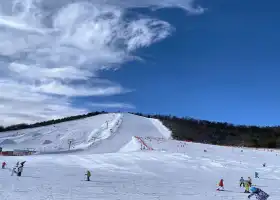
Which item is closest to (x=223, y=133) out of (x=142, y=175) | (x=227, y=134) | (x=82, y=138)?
(x=227, y=134)

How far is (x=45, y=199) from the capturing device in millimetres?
17500

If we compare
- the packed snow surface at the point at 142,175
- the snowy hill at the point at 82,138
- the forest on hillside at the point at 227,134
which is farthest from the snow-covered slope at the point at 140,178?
the forest on hillside at the point at 227,134

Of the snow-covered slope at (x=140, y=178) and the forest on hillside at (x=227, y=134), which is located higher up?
the forest on hillside at (x=227, y=134)

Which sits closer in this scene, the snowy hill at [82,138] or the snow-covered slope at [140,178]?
the snow-covered slope at [140,178]

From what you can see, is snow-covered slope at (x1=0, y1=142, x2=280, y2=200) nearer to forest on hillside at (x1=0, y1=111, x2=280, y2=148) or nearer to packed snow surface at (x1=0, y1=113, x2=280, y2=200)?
packed snow surface at (x1=0, y1=113, x2=280, y2=200)

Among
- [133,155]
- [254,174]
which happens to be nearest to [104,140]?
[133,155]

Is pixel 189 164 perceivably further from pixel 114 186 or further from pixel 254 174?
pixel 114 186

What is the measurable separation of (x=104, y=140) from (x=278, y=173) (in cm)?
3700

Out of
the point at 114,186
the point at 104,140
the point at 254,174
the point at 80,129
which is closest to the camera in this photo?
the point at 114,186

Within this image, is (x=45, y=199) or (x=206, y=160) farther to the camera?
(x=206, y=160)

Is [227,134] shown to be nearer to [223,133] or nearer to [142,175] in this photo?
[223,133]

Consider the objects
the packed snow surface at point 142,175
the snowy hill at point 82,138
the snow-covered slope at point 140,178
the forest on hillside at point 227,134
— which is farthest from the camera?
the forest on hillside at point 227,134

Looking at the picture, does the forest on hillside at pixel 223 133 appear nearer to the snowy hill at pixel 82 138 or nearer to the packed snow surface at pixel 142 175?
the snowy hill at pixel 82 138

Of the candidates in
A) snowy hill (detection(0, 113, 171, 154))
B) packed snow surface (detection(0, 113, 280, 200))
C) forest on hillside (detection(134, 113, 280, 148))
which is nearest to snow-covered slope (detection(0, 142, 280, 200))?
packed snow surface (detection(0, 113, 280, 200))
